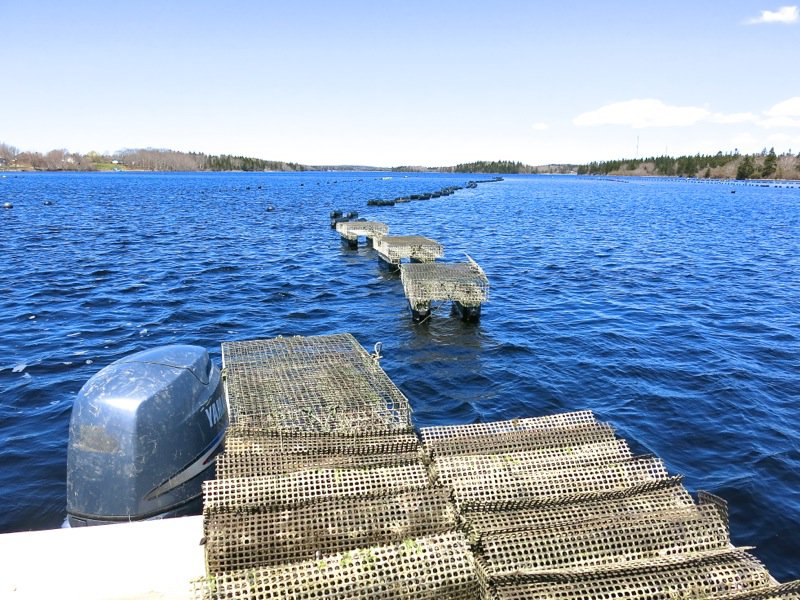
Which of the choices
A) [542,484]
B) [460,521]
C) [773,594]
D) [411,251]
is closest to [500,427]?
[542,484]

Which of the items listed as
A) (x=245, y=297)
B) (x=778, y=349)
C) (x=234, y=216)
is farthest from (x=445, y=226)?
(x=778, y=349)

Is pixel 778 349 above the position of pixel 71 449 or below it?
below

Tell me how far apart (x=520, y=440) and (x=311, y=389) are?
3.92 m

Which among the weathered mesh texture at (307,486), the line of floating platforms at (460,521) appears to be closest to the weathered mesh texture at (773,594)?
the line of floating platforms at (460,521)

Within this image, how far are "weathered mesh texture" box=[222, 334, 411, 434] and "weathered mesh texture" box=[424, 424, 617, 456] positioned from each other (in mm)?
825

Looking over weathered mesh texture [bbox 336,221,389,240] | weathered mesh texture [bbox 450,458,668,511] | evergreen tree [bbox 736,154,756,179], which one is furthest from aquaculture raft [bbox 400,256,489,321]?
evergreen tree [bbox 736,154,756,179]

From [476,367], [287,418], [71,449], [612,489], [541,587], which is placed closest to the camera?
[541,587]

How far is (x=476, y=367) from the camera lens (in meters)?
16.2

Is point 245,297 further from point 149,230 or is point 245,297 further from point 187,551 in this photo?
point 149,230

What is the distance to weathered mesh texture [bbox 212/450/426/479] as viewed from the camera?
540cm

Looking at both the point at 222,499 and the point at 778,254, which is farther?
the point at 778,254

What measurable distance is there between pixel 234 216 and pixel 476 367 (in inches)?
2117

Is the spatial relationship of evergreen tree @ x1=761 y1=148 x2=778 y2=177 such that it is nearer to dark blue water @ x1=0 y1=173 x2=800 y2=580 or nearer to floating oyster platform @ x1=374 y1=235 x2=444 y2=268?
dark blue water @ x1=0 y1=173 x2=800 y2=580

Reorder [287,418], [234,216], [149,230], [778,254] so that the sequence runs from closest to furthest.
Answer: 1. [287,418]
2. [778,254]
3. [149,230]
4. [234,216]
